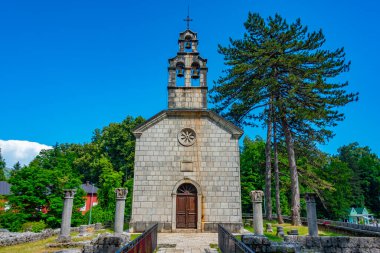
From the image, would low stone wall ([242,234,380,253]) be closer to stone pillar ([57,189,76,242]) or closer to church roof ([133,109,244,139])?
church roof ([133,109,244,139])

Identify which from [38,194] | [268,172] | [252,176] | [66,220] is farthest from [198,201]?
[252,176]

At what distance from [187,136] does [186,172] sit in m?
2.10

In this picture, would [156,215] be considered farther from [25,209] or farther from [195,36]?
[25,209]

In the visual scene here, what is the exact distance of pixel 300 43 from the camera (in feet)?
60.2

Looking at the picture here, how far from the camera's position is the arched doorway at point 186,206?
1407 cm

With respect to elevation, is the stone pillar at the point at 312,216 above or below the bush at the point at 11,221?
above

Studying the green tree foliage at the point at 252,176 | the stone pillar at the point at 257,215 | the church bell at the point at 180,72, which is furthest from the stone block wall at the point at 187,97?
the green tree foliage at the point at 252,176

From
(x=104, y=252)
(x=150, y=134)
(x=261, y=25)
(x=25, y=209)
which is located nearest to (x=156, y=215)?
(x=150, y=134)

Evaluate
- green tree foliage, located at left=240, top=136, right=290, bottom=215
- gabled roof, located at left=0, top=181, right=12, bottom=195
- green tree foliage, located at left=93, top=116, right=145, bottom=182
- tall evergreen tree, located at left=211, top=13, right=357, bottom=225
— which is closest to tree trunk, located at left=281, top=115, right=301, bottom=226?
tall evergreen tree, located at left=211, top=13, right=357, bottom=225

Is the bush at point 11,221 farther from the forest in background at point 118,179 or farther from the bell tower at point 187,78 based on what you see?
the bell tower at point 187,78

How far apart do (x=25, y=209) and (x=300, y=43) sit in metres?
25.0

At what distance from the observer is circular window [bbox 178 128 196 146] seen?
15.2 meters

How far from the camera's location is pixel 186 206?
14.3 meters

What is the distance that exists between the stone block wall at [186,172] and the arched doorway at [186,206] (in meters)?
0.32
